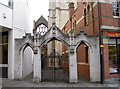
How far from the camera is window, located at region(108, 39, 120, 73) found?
12742 millimetres

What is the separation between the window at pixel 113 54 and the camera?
12742 mm

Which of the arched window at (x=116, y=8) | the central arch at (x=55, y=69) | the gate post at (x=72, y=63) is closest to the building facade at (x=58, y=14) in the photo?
the central arch at (x=55, y=69)

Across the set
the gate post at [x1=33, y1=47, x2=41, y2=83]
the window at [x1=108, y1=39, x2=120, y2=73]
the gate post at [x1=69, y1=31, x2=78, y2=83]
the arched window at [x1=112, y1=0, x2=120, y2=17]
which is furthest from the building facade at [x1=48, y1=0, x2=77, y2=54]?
the window at [x1=108, y1=39, x2=120, y2=73]

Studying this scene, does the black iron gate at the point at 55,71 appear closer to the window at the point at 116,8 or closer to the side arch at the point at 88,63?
the side arch at the point at 88,63

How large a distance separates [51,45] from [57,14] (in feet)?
25.6

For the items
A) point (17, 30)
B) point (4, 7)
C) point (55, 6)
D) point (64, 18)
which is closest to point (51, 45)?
point (64, 18)

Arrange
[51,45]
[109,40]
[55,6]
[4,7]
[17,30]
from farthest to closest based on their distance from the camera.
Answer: [55,6]
[51,45]
[17,30]
[4,7]
[109,40]

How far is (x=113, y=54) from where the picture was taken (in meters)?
12.9

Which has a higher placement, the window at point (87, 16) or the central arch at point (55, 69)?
the window at point (87, 16)

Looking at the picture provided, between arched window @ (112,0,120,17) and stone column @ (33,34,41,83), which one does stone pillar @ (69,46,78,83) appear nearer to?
stone column @ (33,34,41,83)

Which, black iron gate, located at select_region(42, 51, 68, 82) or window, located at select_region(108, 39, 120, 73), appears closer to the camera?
window, located at select_region(108, 39, 120, 73)

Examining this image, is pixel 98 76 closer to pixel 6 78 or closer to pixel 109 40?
pixel 109 40

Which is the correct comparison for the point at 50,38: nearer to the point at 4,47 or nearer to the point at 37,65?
the point at 37,65

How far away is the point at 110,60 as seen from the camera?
1277 cm
